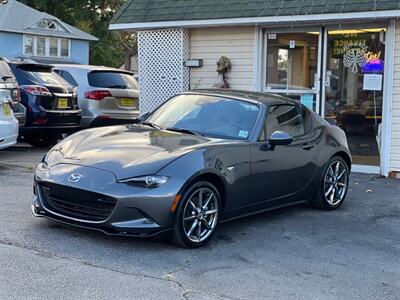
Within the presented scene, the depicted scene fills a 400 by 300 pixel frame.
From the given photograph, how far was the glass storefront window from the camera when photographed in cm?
1102

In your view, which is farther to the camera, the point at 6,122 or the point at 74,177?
the point at 6,122

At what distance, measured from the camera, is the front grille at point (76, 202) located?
5.41 m

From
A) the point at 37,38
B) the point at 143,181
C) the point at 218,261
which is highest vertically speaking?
the point at 37,38

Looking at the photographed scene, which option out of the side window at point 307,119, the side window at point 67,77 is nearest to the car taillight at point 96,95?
the side window at point 67,77

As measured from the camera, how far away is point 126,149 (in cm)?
583

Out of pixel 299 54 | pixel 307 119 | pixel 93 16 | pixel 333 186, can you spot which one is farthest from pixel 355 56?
Result: pixel 93 16

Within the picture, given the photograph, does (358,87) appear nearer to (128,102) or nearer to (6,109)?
(128,102)

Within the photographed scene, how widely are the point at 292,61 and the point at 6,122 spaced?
5076 millimetres

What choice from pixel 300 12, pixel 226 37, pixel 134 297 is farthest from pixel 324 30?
pixel 134 297

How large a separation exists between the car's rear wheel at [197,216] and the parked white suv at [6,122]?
448cm

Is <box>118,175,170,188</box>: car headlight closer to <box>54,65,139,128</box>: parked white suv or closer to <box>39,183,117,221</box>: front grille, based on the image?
<box>39,183,117,221</box>: front grille

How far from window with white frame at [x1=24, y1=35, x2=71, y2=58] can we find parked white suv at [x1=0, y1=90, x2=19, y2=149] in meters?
22.5

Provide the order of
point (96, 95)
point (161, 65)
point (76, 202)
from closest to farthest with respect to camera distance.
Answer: point (76, 202)
point (161, 65)
point (96, 95)

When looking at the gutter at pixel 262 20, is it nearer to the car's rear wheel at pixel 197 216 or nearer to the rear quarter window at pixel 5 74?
the rear quarter window at pixel 5 74
